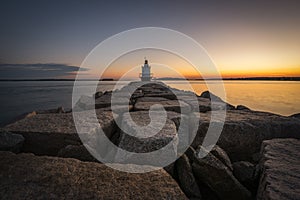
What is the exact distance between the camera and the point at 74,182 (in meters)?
1.21

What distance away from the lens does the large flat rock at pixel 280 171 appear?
1.12 metres

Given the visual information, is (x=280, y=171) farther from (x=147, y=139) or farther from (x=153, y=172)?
(x=147, y=139)

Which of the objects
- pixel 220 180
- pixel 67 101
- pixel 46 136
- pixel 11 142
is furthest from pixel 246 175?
pixel 67 101

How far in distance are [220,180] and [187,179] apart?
0.28 metres

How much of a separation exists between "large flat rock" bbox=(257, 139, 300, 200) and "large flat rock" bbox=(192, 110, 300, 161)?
20.1 inches

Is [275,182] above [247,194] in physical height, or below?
above

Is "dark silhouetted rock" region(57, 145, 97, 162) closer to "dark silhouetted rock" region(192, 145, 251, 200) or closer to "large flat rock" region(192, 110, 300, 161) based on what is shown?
"dark silhouetted rock" region(192, 145, 251, 200)

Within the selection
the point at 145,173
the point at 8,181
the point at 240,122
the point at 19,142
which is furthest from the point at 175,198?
the point at 240,122

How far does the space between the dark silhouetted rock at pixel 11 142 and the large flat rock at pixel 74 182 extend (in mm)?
341

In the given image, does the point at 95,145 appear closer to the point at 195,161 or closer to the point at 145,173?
the point at 145,173

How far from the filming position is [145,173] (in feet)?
4.54

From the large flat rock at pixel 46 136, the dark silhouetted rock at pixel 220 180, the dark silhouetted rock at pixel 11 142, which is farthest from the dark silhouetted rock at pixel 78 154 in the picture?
the dark silhouetted rock at pixel 220 180

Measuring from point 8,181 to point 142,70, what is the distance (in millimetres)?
20982

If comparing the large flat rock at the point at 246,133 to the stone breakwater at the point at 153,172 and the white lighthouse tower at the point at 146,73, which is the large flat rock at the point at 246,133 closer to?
the stone breakwater at the point at 153,172
